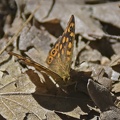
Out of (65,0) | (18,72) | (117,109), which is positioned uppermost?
(65,0)

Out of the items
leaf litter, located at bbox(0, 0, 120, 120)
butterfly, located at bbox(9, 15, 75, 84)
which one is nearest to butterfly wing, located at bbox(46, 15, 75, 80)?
butterfly, located at bbox(9, 15, 75, 84)

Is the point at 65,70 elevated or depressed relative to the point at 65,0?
depressed

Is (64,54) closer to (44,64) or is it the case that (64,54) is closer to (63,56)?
(63,56)

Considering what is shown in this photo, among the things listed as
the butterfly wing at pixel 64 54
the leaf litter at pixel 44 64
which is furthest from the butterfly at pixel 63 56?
the leaf litter at pixel 44 64

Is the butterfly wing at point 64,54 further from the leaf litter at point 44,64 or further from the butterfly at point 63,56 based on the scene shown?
the leaf litter at point 44,64

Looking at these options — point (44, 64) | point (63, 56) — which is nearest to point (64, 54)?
point (63, 56)

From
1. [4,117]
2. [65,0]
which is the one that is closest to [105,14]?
[65,0]

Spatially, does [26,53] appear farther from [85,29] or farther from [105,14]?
→ [105,14]

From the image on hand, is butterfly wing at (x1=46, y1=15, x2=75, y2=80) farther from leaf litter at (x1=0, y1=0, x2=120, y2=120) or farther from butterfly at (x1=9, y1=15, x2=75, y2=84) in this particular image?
leaf litter at (x1=0, y1=0, x2=120, y2=120)
